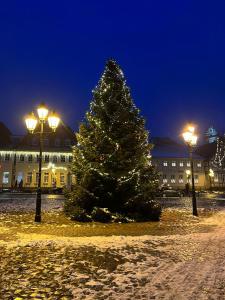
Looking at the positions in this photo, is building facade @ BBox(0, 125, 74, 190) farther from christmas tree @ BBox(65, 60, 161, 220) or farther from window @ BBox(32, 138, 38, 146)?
christmas tree @ BBox(65, 60, 161, 220)

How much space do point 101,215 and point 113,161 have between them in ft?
8.32

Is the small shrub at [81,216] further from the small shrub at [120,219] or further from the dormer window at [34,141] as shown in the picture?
the dormer window at [34,141]

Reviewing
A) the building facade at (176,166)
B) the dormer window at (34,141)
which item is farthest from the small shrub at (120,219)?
the building facade at (176,166)

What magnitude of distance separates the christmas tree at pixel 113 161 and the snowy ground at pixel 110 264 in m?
3.13

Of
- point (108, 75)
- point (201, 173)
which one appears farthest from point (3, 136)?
point (108, 75)

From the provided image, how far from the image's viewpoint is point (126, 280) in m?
6.31

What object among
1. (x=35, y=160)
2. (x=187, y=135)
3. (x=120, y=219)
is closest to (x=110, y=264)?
(x=120, y=219)

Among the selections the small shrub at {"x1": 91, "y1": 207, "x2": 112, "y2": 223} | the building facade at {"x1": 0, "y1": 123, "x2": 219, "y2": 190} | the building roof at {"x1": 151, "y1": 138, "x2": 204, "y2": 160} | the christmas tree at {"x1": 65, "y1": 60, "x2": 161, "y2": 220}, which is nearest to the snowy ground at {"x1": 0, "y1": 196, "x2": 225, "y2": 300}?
the small shrub at {"x1": 91, "y1": 207, "x2": 112, "y2": 223}

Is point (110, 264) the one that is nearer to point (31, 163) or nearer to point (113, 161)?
point (113, 161)

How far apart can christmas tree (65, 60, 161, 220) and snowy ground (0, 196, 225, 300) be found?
3.13 meters

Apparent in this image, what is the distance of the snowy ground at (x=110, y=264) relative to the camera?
5727 mm

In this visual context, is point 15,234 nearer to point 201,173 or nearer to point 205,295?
point 205,295

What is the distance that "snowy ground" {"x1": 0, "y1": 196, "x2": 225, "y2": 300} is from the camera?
18.8 feet

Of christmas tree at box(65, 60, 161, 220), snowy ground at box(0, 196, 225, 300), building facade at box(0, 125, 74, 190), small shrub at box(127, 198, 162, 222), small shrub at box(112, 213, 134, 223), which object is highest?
building facade at box(0, 125, 74, 190)
